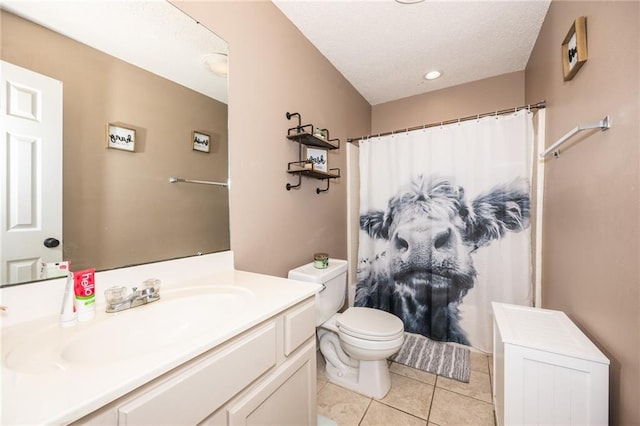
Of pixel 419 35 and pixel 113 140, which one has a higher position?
pixel 419 35

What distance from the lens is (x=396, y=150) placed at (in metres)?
2.25

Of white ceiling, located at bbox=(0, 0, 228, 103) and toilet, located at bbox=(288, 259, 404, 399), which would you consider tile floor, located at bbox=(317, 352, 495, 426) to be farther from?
white ceiling, located at bbox=(0, 0, 228, 103)

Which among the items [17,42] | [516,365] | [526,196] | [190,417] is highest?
[17,42]

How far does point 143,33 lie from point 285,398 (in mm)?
1511

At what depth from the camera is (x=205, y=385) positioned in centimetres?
65

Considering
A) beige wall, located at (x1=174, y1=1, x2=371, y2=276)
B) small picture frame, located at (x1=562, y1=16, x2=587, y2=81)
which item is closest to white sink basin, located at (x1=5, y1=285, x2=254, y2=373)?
beige wall, located at (x1=174, y1=1, x2=371, y2=276)

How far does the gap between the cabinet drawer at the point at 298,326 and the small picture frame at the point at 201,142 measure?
859 mm

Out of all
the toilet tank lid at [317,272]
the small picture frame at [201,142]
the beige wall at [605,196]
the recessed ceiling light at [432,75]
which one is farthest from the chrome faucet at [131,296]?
the recessed ceiling light at [432,75]

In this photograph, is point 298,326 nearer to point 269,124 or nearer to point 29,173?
point 29,173

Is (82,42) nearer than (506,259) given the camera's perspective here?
Yes

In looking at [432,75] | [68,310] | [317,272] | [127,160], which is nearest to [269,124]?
[127,160]

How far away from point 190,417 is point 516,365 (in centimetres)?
115

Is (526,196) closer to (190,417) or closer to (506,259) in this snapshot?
(506,259)

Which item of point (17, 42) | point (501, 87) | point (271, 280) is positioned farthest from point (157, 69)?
point (501, 87)
